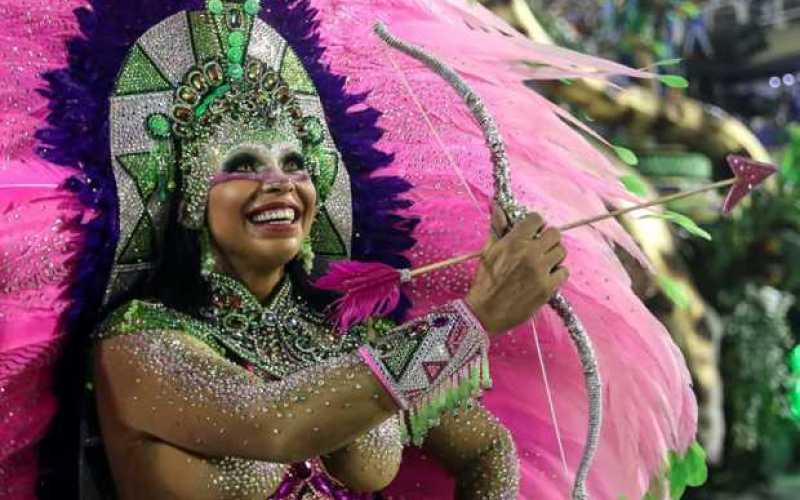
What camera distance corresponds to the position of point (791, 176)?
5785 mm

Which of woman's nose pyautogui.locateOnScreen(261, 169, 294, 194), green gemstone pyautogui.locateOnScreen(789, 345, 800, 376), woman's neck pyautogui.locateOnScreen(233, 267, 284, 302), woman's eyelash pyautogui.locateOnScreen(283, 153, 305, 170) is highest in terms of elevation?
woman's eyelash pyautogui.locateOnScreen(283, 153, 305, 170)

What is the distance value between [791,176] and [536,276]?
190 inches

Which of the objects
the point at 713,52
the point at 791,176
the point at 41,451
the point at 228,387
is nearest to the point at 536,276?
the point at 228,387

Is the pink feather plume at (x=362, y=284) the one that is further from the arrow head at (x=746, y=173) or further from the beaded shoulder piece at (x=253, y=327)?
the arrow head at (x=746, y=173)

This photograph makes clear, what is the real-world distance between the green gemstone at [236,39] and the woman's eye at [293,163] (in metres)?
0.18

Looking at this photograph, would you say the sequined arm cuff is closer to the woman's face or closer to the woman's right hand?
the woman's right hand

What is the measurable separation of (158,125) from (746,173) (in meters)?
0.77

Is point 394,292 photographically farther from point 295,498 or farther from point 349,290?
point 295,498

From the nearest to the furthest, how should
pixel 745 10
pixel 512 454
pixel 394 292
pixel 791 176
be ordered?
1. pixel 394 292
2. pixel 512 454
3. pixel 791 176
4. pixel 745 10

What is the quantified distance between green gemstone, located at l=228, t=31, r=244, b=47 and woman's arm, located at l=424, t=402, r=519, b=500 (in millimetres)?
617

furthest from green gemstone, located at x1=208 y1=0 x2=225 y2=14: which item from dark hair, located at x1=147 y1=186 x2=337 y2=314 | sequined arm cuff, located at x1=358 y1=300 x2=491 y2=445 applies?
sequined arm cuff, located at x1=358 y1=300 x2=491 y2=445

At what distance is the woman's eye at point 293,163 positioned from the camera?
1.59 metres

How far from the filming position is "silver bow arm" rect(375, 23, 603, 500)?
1.37m

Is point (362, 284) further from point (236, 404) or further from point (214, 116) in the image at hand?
point (214, 116)
